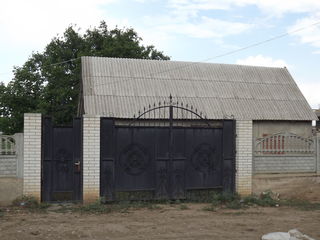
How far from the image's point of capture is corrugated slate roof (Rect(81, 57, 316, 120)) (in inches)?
637

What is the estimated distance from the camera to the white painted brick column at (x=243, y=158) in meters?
9.35

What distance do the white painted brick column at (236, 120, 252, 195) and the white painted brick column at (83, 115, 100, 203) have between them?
10.8ft

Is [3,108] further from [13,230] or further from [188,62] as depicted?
[13,230]

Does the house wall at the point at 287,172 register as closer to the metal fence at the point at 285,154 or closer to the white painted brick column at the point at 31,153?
the metal fence at the point at 285,154

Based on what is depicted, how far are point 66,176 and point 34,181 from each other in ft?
2.12

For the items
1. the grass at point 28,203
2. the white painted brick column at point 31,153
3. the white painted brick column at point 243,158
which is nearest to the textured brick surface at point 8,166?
the white painted brick column at point 31,153

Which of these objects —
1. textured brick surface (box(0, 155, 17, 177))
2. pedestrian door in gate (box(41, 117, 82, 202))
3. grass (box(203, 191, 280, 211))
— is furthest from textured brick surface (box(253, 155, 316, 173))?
textured brick surface (box(0, 155, 17, 177))

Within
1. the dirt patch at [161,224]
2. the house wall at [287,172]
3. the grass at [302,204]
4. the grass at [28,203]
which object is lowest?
the grass at [302,204]

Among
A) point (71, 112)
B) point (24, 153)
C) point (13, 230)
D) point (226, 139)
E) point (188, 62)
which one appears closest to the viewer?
point (13, 230)

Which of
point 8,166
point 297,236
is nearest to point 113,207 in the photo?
point 8,166

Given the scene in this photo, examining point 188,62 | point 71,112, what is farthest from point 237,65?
point 71,112

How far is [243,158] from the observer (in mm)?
9383

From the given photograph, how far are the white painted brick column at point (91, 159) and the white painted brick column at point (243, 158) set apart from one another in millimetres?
3303

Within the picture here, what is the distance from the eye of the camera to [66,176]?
27.3 feet
